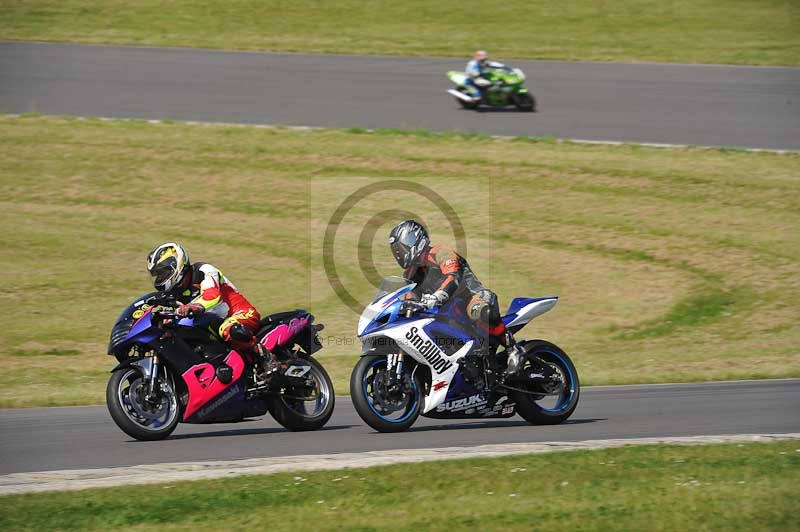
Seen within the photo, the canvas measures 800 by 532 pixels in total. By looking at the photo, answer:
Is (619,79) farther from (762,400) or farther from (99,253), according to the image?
(762,400)

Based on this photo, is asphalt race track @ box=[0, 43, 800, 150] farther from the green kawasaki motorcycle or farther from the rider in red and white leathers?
the rider in red and white leathers

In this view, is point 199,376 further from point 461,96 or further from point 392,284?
point 461,96

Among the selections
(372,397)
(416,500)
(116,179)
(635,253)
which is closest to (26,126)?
(116,179)

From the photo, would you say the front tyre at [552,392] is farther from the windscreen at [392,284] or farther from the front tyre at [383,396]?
the windscreen at [392,284]

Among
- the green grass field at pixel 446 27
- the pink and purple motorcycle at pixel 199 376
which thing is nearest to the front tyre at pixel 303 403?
the pink and purple motorcycle at pixel 199 376

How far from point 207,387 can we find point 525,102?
20799mm

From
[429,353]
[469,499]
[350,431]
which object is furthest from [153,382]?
[469,499]

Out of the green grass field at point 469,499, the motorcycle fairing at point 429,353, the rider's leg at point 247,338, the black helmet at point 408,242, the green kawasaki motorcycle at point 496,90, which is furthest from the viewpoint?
the green kawasaki motorcycle at point 496,90

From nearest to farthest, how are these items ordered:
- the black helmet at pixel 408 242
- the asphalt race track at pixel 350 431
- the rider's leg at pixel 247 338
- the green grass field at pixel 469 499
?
the green grass field at pixel 469 499
the asphalt race track at pixel 350 431
the black helmet at pixel 408 242
the rider's leg at pixel 247 338

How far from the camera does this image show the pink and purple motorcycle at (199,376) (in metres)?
9.92

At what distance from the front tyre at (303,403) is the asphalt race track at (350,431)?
122 mm

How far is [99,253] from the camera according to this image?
20766mm

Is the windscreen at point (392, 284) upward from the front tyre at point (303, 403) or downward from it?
upward

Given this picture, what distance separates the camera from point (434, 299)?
33.4ft
